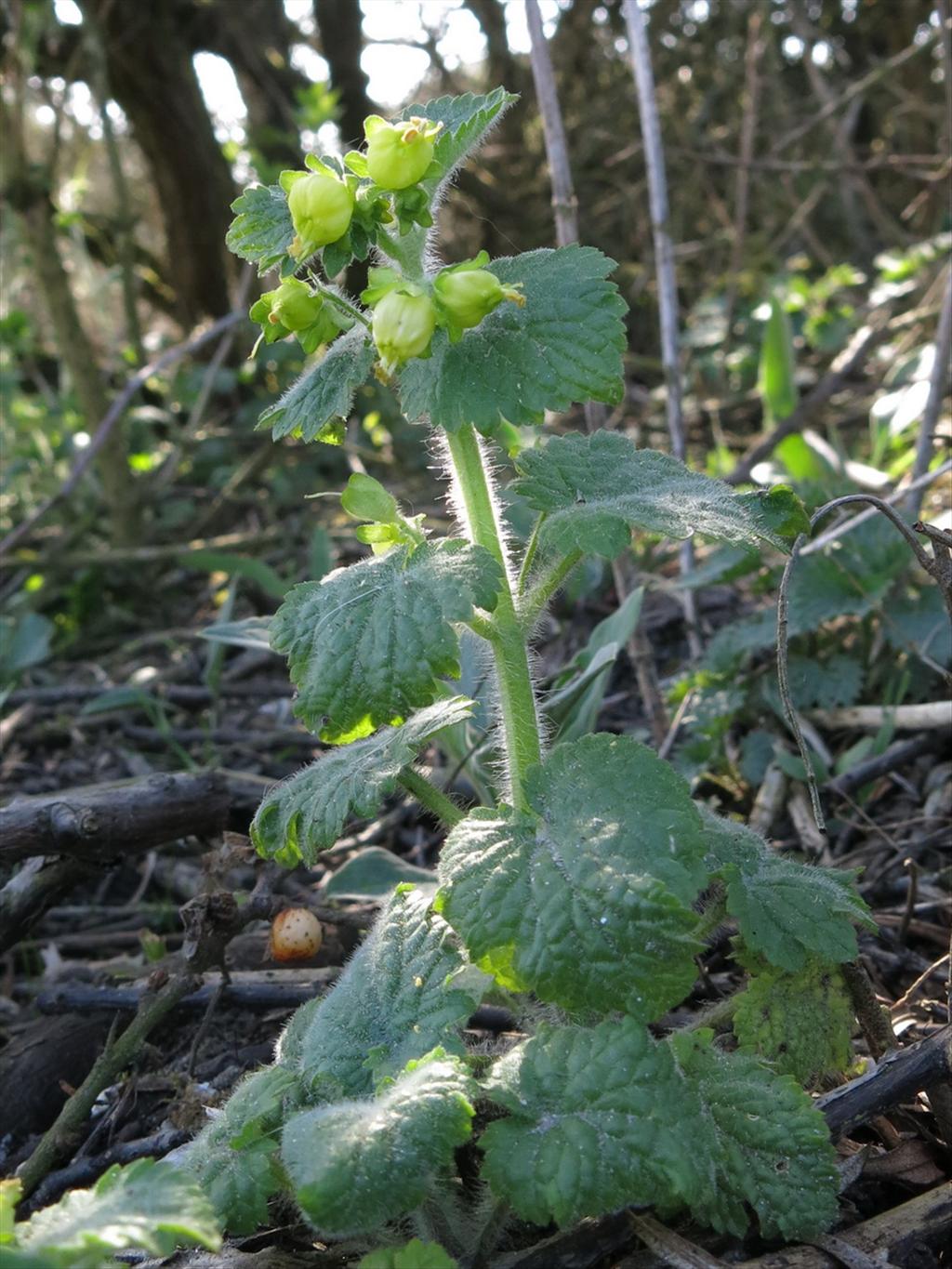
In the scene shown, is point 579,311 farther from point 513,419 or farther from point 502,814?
point 502,814

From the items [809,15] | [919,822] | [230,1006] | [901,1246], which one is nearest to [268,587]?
[230,1006]

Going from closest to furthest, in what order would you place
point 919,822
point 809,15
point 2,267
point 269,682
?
point 919,822
point 269,682
point 2,267
point 809,15

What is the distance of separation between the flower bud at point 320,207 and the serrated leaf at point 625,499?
1.12 feet

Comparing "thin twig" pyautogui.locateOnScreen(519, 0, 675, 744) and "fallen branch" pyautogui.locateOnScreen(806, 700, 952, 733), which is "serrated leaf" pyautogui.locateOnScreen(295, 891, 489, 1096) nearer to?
"thin twig" pyautogui.locateOnScreen(519, 0, 675, 744)

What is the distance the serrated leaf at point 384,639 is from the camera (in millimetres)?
1190

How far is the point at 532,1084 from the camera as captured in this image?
117 cm

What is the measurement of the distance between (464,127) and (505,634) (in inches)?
23.0

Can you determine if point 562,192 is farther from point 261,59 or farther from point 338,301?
point 261,59

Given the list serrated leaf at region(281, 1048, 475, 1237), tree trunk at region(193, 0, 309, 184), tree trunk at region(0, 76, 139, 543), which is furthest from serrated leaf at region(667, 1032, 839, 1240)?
tree trunk at region(193, 0, 309, 184)

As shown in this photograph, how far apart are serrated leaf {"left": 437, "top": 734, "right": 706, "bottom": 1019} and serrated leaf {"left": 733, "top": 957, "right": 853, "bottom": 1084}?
11.3 inches

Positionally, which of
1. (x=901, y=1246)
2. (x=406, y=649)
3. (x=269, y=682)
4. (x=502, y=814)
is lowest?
(x=901, y=1246)

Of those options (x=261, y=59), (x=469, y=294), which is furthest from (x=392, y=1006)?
(x=261, y=59)

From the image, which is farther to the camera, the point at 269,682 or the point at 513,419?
the point at 269,682

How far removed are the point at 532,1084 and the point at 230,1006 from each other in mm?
928
